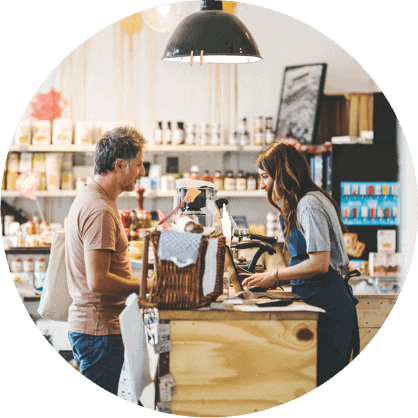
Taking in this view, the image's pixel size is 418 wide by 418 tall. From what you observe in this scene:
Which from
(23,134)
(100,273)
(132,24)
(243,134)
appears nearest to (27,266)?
(23,134)

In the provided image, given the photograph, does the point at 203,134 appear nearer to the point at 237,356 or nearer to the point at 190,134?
the point at 190,134

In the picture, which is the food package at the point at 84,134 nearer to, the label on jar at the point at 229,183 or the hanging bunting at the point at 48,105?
the hanging bunting at the point at 48,105

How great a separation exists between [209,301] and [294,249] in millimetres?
585

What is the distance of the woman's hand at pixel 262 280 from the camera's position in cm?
246

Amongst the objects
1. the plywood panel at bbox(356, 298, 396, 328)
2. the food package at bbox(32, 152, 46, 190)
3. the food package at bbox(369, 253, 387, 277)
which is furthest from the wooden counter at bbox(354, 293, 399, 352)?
the food package at bbox(32, 152, 46, 190)

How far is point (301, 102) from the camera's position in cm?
522

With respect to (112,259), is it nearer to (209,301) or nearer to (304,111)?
(209,301)

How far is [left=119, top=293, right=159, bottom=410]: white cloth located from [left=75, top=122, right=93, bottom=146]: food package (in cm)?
340

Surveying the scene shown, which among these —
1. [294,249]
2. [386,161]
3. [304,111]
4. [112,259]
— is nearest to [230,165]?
[304,111]

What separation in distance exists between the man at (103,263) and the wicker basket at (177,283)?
0.23m

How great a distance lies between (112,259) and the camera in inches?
87.7

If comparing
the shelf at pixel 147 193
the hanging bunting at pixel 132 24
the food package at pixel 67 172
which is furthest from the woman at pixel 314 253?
the hanging bunting at pixel 132 24

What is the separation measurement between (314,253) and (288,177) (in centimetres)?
36

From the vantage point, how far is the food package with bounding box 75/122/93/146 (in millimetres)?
5262
